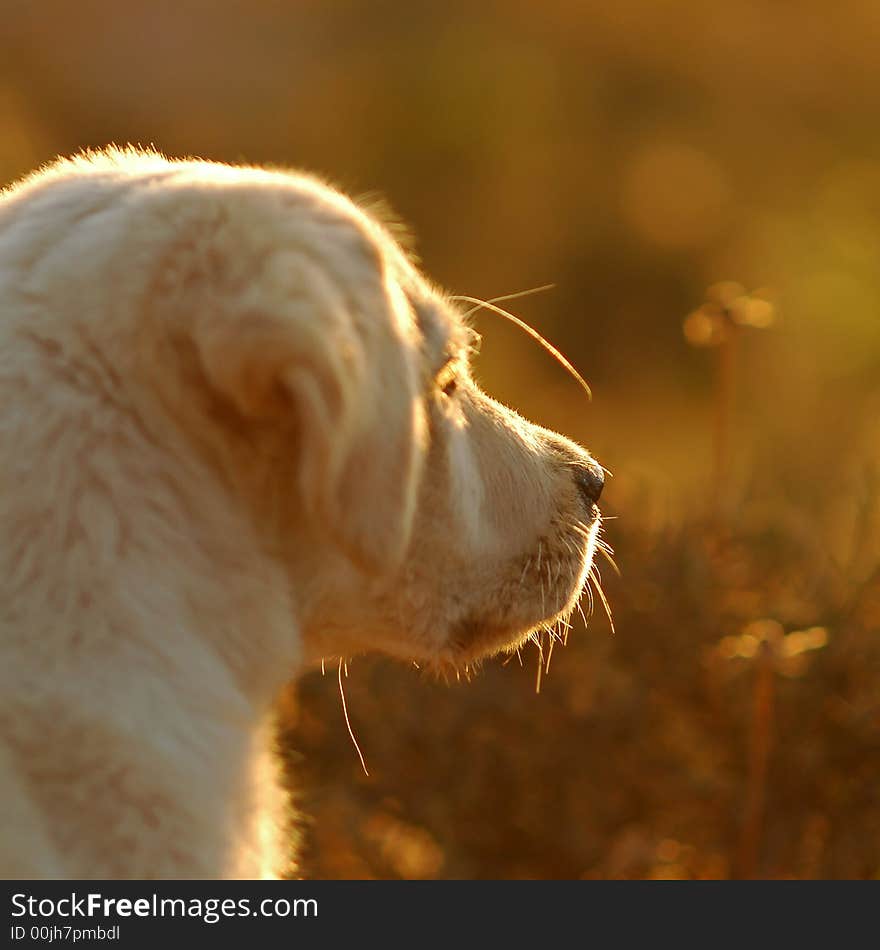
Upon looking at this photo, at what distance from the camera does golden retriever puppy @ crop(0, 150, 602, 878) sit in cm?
181

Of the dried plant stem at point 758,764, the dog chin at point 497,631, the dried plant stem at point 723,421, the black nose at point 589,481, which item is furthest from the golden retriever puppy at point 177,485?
the dried plant stem at point 723,421

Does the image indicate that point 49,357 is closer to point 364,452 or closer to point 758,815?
point 364,452

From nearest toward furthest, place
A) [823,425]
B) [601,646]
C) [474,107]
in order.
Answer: [601,646] < [823,425] < [474,107]

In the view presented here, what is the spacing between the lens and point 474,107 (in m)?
10.7

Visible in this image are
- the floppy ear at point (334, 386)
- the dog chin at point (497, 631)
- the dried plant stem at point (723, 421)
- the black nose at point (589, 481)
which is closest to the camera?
the floppy ear at point (334, 386)

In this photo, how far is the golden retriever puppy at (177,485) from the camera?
1.81 m

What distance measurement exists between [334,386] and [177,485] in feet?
1.06

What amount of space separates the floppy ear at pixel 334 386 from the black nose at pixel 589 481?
0.76m

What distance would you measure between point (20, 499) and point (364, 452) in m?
0.45

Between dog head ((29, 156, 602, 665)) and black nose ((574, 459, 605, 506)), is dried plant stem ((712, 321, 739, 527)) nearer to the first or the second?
black nose ((574, 459, 605, 506))

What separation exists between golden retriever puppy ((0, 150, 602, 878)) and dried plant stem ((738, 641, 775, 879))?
1457 millimetres

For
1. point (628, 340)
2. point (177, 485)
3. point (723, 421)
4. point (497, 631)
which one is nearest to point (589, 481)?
point (497, 631)

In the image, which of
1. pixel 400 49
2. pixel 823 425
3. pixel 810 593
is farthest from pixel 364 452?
pixel 400 49

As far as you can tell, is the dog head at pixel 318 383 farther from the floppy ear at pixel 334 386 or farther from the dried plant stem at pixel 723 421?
the dried plant stem at pixel 723 421
